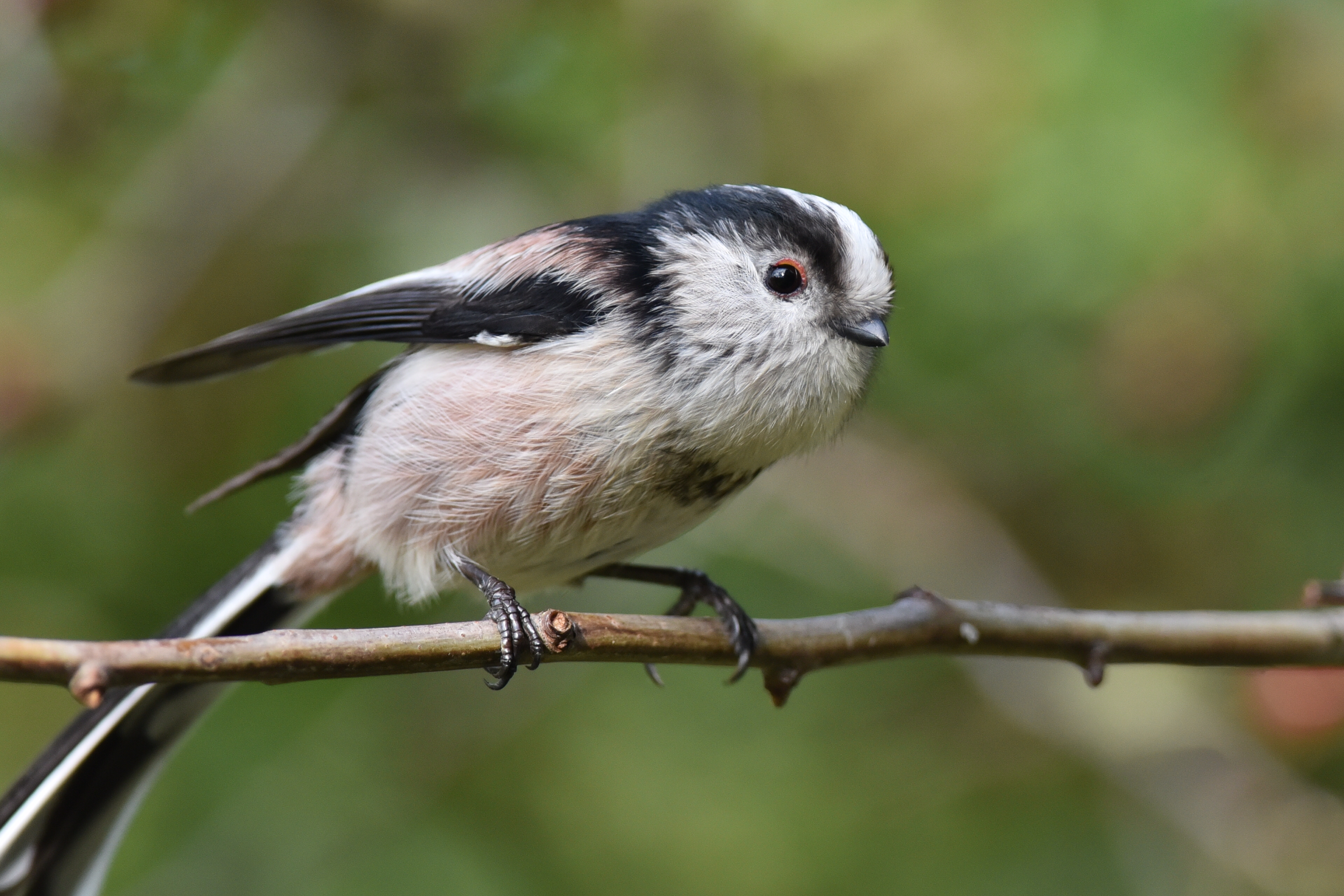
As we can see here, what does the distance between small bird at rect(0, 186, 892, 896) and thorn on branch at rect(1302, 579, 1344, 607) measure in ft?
2.94

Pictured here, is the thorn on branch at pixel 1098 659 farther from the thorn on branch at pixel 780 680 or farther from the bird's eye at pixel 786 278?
the bird's eye at pixel 786 278

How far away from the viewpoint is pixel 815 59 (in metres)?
3.26

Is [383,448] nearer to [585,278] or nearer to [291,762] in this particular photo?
[585,278]

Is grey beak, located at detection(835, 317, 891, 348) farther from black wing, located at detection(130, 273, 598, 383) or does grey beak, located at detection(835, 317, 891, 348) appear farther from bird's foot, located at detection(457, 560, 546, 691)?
bird's foot, located at detection(457, 560, 546, 691)

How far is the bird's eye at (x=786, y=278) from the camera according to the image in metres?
2.46

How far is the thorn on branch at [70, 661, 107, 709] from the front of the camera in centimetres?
133

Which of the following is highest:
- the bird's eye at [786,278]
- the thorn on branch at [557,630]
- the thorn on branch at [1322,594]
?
the bird's eye at [786,278]

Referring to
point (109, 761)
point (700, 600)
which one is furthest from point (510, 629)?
point (109, 761)

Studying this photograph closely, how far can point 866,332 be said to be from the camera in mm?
2418

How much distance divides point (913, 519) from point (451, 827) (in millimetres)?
1572

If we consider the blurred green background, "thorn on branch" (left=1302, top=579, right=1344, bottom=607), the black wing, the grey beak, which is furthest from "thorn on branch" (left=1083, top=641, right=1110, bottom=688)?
the black wing

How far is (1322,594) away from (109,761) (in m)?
2.38

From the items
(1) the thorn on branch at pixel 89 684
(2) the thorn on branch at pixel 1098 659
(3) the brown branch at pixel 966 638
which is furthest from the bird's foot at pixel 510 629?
(2) the thorn on branch at pixel 1098 659

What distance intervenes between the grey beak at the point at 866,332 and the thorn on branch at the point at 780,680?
26.7 inches
